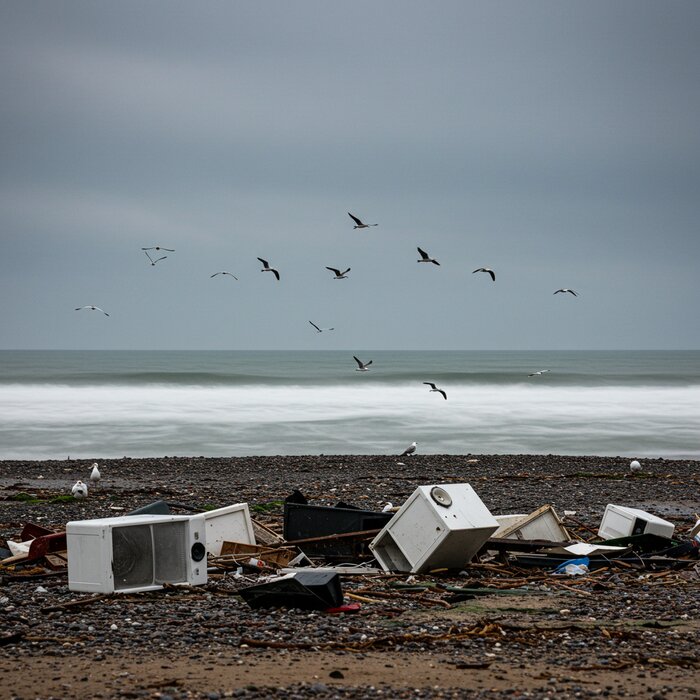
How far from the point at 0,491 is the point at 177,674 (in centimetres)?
1178

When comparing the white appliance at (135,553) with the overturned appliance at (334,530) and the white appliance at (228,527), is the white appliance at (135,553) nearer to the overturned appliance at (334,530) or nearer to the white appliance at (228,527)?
the white appliance at (228,527)

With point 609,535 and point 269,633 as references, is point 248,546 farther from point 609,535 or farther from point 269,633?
point 609,535

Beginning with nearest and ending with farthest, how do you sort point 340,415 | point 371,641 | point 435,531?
point 371,641, point 435,531, point 340,415

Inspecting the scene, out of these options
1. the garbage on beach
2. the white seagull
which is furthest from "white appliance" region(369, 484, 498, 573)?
the white seagull

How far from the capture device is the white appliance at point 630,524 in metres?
9.76

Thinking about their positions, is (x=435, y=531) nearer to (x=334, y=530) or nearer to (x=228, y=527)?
(x=334, y=530)

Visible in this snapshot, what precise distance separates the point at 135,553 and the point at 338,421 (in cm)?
2941

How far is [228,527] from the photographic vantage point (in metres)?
9.52

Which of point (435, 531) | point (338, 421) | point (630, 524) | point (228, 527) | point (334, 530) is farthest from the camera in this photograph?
point (338, 421)

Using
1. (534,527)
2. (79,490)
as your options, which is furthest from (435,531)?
(79,490)

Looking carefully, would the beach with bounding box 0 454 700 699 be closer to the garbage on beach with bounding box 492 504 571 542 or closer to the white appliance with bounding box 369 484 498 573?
the white appliance with bounding box 369 484 498 573

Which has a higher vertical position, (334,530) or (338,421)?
(338,421)

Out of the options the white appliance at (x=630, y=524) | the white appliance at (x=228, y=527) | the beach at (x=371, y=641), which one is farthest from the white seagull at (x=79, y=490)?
the white appliance at (x=630, y=524)

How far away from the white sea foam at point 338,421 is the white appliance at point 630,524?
605 inches
